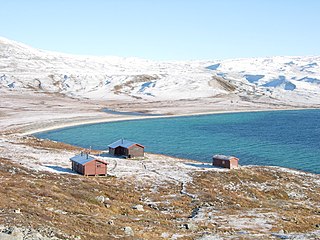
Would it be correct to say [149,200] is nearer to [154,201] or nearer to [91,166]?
[154,201]

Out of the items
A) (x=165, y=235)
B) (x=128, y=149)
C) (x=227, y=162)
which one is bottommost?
(x=227, y=162)

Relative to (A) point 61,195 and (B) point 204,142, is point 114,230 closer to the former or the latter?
(A) point 61,195

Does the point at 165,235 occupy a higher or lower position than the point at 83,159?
lower

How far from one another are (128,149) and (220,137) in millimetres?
41487

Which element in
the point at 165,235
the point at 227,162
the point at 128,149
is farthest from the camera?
the point at 128,149

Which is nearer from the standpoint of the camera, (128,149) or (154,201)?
(154,201)

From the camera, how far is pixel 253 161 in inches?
2894

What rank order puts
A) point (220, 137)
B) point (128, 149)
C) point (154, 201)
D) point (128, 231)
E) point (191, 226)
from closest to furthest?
point (128, 231) < point (191, 226) < point (154, 201) < point (128, 149) < point (220, 137)

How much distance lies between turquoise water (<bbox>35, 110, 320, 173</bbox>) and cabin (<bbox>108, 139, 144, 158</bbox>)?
1217 centimetres

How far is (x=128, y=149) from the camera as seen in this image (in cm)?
6706

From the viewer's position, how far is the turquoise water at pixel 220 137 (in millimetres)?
78000

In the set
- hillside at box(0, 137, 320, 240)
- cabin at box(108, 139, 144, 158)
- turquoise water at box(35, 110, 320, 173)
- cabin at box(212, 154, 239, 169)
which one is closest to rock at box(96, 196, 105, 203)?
hillside at box(0, 137, 320, 240)

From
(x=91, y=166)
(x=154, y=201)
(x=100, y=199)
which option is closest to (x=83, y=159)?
(x=91, y=166)

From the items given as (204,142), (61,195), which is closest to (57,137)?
(204,142)
